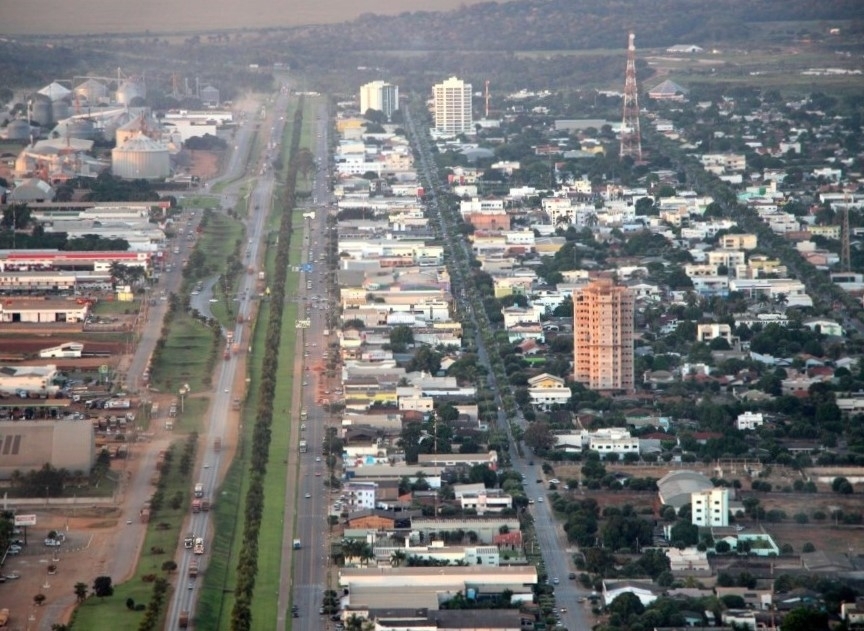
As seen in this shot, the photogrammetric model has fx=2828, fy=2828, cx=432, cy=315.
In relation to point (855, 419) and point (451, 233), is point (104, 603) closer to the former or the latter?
point (855, 419)

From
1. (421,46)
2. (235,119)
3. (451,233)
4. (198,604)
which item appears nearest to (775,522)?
(198,604)

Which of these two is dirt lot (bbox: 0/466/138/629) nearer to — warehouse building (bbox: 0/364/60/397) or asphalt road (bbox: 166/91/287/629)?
asphalt road (bbox: 166/91/287/629)

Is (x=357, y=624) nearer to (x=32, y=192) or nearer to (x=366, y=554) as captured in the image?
(x=366, y=554)

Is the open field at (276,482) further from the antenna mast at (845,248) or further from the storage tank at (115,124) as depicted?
the storage tank at (115,124)

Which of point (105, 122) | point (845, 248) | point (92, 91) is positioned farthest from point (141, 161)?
point (845, 248)

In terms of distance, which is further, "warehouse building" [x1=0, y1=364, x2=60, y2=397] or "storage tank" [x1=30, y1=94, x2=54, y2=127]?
"storage tank" [x1=30, y1=94, x2=54, y2=127]

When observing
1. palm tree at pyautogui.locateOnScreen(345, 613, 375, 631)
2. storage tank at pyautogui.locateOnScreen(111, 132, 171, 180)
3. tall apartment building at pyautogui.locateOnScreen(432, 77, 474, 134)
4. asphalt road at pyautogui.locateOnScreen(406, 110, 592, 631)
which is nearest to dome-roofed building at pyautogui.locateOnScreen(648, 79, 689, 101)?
tall apartment building at pyautogui.locateOnScreen(432, 77, 474, 134)
